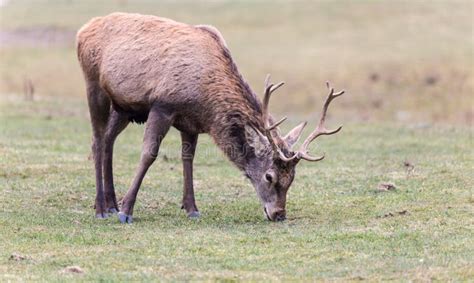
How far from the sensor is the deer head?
1197 cm

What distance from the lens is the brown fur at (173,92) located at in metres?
12.2

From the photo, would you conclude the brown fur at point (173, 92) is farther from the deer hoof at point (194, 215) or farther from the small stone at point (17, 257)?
the small stone at point (17, 257)

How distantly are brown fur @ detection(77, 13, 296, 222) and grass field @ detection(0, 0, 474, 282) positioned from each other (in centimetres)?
67

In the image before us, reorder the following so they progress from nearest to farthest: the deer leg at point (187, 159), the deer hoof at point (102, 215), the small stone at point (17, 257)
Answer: the small stone at point (17, 257) < the deer hoof at point (102, 215) < the deer leg at point (187, 159)

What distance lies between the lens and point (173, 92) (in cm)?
1217

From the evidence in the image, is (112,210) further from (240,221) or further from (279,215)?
(279,215)

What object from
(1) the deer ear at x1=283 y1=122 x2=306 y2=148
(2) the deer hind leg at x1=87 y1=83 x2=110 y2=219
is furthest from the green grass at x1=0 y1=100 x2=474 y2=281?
(1) the deer ear at x1=283 y1=122 x2=306 y2=148

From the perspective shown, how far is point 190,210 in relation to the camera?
42.5 ft

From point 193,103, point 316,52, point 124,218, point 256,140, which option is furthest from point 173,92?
point 316,52

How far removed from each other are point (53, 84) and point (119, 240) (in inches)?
1110

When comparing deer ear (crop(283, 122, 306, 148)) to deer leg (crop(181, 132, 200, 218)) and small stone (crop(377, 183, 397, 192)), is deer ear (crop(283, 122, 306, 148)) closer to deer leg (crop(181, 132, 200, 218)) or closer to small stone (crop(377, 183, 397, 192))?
deer leg (crop(181, 132, 200, 218))

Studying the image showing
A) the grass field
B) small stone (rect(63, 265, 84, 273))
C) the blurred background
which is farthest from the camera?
the blurred background

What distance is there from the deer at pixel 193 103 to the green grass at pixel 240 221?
589 mm

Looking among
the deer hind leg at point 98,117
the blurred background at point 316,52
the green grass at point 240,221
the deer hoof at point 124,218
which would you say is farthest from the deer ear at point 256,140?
the blurred background at point 316,52
